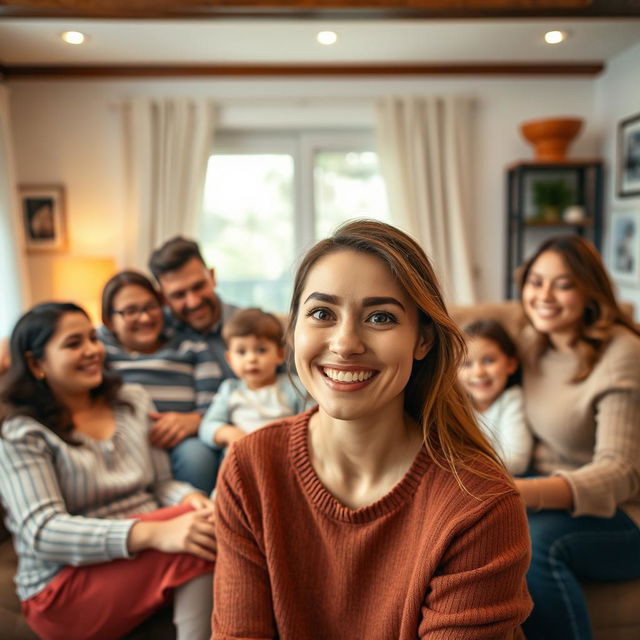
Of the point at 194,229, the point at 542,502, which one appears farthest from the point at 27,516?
the point at 194,229

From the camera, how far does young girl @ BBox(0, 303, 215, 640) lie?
4.39 feet

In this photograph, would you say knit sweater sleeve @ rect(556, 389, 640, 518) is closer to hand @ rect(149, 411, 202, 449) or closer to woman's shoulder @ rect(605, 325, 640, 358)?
woman's shoulder @ rect(605, 325, 640, 358)

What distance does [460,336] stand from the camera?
3.20ft

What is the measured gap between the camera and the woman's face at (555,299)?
1.67m

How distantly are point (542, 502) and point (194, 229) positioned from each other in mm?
3239

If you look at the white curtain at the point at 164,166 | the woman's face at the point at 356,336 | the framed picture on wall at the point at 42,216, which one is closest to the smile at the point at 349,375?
the woman's face at the point at 356,336

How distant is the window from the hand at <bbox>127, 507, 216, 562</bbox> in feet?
10.3

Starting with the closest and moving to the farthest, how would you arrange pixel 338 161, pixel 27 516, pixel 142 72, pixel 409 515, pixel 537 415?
pixel 409 515 < pixel 27 516 < pixel 537 415 < pixel 142 72 < pixel 338 161

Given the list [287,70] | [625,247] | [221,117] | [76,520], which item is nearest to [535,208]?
[625,247]

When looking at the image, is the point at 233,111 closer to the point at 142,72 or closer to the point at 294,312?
the point at 142,72

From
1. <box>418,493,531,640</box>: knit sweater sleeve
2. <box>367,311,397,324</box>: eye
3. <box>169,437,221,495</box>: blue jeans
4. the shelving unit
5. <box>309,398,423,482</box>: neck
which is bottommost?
<box>169,437,221,495</box>: blue jeans

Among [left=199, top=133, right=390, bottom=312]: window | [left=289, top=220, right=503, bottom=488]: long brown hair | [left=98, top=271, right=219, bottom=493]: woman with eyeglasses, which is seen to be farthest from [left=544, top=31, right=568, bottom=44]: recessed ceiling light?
[left=289, top=220, right=503, bottom=488]: long brown hair

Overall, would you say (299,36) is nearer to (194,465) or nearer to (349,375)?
(194,465)

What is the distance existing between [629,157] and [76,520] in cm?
388
